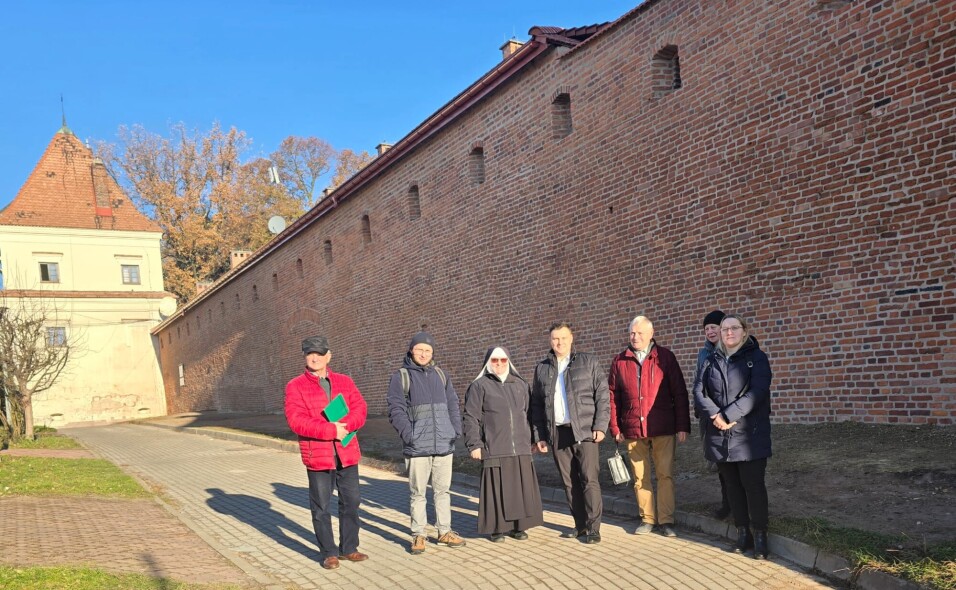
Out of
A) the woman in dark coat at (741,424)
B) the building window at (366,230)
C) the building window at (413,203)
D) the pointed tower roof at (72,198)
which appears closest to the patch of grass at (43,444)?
the building window at (366,230)

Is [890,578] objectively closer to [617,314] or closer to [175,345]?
[617,314]

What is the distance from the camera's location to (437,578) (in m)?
5.38

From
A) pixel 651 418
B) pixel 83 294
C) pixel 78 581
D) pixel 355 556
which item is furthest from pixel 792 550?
pixel 83 294

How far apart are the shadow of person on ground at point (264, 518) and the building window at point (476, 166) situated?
322 inches

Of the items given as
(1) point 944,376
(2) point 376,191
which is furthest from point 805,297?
(2) point 376,191

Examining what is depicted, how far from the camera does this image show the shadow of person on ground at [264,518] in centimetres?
681

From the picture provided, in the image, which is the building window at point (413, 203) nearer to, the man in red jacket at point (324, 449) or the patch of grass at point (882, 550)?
the man in red jacket at point (324, 449)

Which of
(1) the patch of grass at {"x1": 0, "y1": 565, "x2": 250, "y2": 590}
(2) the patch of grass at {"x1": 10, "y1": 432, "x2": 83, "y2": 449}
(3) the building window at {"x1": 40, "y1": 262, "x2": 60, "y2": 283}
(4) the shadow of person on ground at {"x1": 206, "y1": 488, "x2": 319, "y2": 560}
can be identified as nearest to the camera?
(1) the patch of grass at {"x1": 0, "y1": 565, "x2": 250, "y2": 590}

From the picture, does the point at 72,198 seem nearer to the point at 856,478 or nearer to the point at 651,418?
the point at 651,418

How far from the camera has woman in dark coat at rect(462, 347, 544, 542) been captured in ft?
20.7

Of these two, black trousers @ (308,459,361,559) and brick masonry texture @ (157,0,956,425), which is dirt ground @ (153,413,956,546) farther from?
black trousers @ (308,459,361,559)

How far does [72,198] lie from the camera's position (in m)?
43.1

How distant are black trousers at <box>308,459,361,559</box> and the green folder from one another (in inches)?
9.3

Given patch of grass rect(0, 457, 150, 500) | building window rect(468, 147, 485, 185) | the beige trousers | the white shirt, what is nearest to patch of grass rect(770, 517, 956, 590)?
the beige trousers
